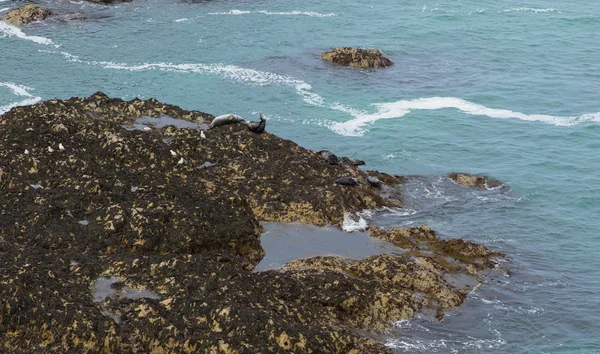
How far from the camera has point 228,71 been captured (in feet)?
164

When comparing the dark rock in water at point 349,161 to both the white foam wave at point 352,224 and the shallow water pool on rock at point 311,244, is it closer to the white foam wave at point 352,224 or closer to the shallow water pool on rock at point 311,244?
the white foam wave at point 352,224

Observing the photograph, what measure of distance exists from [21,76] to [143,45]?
374 inches

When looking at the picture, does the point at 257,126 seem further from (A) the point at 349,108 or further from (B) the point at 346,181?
(A) the point at 349,108

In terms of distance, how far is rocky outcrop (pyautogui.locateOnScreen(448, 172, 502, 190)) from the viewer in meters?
34.3

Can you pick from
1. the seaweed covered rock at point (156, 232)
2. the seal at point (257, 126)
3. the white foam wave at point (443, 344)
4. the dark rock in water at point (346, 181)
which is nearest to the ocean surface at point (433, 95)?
the white foam wave at point (443, 344)

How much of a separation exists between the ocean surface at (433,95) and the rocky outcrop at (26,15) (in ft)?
3.49

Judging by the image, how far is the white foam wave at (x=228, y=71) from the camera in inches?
1895

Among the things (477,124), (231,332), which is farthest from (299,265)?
(477,124)

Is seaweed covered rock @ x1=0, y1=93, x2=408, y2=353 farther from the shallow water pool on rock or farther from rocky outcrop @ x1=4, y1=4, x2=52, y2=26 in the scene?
rocky outcrop @ x1=4, y1=4, x2=52, y2=26

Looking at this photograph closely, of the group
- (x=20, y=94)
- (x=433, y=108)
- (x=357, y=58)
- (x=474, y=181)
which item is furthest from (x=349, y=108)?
(x=20, y=94)

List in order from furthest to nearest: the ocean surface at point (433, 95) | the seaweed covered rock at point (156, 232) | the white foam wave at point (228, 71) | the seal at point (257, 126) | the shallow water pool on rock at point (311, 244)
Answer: the white foam wave at point (228, 71) < the seal at point (257, 126) < the ocean surface at point (433, 95) < the shallow water pool on rock at point (311, 244) < the seaweed covered rock at point (156, 232)

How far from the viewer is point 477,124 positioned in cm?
4372

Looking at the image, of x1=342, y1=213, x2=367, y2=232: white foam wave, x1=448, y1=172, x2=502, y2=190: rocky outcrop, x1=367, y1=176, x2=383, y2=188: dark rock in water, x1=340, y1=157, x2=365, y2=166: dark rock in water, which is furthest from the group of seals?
x1=448, y1=172, x2=502, y2=190: rocky outcrop

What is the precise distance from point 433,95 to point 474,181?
14000mm
